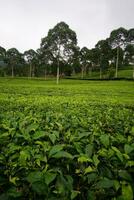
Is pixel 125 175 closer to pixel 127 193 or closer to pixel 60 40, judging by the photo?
pixel 127 193

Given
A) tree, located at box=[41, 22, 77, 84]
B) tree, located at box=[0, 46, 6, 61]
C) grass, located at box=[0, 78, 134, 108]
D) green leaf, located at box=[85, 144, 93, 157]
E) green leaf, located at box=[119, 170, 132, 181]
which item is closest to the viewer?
green leaf, located at box=[119, 170, 132, 181]

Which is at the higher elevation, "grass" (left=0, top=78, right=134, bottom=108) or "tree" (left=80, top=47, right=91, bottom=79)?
"tree" (left=80, top=47, right=91, bottom=79)

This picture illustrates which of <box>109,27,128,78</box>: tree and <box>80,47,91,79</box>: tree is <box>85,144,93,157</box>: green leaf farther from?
<box>80,47,91,79</box>: tree

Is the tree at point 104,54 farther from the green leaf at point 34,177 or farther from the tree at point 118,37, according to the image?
the green leaf at point 34,177

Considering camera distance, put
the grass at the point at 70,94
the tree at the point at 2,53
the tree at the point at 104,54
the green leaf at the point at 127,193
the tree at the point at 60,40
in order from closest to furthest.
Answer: the green leaf at the point at 127,193, the grass at the point at 70,94, the tree at the point at 60,40, the tree at the point at 104,54, the tree at the point at 2,53

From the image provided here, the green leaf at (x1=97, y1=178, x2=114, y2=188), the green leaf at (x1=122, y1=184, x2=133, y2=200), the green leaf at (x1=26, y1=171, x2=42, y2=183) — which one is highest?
the green leaf at (x1=26, y1=171, x2=42, y2=183)

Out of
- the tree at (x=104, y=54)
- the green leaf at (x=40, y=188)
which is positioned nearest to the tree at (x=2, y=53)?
the tree at (x=104, y=54)

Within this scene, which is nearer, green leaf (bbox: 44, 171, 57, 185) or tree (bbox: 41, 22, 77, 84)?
green leaf (bbox: 44, 171, 57, 185)

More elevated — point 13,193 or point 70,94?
point 13,193

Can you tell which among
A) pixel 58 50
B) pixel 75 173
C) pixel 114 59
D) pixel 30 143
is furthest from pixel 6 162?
pixel 114 59

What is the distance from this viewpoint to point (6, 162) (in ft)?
7.95

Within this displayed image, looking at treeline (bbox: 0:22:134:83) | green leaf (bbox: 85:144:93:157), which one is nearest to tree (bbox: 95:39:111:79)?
treeline (bbox: 0:22:134:83)

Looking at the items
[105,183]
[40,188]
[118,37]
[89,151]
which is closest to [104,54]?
[118,37]

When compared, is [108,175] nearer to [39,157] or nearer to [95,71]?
[39,157]
